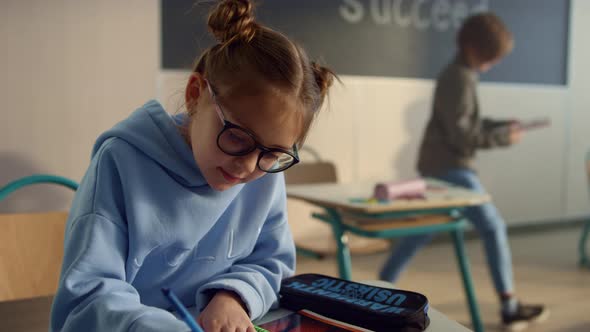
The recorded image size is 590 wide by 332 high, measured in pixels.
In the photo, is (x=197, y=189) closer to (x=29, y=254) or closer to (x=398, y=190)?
(x=29, y=254)

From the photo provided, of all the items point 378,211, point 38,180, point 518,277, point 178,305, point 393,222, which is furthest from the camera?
point 518,277

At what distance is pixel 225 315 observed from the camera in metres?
0.72

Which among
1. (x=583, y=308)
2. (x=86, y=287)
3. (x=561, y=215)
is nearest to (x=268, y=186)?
(x=86, y=287)

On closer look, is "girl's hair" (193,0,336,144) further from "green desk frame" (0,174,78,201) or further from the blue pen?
"green desk frame" (0,174,78,201)

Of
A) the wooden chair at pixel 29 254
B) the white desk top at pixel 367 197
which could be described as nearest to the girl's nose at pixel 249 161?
the wooden chair at pixel 29 254

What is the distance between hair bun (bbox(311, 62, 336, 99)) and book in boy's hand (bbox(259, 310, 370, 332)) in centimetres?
31

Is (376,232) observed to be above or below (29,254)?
below

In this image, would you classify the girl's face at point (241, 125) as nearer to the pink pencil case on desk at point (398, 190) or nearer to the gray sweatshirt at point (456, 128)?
the pink pencil case on desk at point (398, 190)

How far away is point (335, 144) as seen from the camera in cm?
346

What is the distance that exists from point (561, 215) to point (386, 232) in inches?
126

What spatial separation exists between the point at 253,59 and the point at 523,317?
7.08 feet

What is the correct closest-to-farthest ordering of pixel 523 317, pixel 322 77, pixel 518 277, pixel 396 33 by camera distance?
pixel 322 77, pixel 523 317, pixel 518 277, pixel 396 33

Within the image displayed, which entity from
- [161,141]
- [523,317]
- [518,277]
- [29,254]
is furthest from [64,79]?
[518,277]

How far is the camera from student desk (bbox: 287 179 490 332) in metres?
1.84
